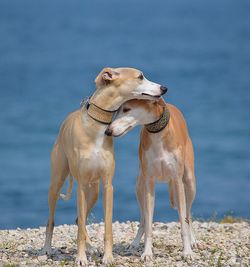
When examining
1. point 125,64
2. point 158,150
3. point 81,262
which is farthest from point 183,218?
point 125,64

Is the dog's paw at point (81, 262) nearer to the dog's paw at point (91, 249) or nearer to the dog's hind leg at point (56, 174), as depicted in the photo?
the dog's paw at point (91, 249)

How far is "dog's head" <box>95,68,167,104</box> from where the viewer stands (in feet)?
39.5

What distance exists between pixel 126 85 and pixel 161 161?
986mm

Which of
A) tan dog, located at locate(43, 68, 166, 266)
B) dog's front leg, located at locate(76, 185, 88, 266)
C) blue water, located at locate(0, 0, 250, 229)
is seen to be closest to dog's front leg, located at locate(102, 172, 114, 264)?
tan dog, located at locate(43, 68, 166, 266)

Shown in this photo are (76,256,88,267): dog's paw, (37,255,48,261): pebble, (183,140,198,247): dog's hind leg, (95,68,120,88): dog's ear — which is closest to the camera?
(95,68,120,88): dog's ear

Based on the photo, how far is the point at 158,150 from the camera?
12.5 metres

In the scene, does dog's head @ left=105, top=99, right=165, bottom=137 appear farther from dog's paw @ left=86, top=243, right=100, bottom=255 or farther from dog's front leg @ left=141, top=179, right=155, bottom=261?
dog's paw @ left=86, top=243, right=100, bottom=255

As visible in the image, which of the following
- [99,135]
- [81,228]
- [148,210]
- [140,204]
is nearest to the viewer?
[99,135]

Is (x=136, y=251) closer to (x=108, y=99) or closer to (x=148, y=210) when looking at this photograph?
(x=148, y=210)

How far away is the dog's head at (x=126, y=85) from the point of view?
12031mm

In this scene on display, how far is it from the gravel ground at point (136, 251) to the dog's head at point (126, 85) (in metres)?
1.76

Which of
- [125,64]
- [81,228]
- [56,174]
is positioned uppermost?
[125,64]

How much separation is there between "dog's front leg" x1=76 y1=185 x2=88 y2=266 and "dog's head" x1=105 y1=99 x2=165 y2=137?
2.29 ft

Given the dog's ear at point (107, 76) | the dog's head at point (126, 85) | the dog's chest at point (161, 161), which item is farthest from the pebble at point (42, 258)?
the dog's ear at point (107, 76)
